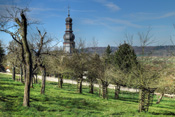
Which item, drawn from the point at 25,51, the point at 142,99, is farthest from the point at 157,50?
the point at 25,51

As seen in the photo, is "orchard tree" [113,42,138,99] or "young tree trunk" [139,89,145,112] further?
"orchard tree" [113,42,138,99]

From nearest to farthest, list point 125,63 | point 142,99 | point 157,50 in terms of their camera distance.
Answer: point 142,99 < point 157,50 < point 125,63

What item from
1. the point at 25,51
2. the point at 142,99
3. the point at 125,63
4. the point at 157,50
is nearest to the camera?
the point at 25,51

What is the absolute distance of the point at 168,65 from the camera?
15555mm

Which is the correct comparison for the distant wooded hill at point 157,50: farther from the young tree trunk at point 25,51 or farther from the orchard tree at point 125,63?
the young tree trunk at point 25,51

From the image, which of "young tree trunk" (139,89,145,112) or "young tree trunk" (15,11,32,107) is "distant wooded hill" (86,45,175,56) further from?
"young tree trunk" (15,11,32,107)

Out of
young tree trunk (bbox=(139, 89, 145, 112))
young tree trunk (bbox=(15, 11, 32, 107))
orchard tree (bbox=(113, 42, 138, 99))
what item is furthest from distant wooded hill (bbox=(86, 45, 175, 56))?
young tree trunk (bbox=(15, 11, 32, 107))

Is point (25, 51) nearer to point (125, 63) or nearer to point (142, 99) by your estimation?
point (142, 99)

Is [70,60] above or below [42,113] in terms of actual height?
above

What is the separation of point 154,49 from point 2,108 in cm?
1318

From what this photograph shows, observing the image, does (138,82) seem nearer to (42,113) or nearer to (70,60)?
(42,113)

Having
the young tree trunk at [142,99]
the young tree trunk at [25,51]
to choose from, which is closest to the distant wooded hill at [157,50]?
the young tree trunk at [142,99]


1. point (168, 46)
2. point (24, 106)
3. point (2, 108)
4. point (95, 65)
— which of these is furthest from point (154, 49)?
point (2, 108)

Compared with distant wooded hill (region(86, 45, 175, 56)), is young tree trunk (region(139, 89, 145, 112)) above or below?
below
